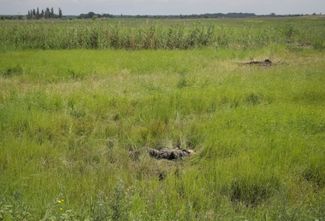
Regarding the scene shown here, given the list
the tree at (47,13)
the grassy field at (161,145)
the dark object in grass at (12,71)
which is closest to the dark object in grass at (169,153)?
the grassy field at (161,145)

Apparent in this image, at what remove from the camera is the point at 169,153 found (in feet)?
25.4

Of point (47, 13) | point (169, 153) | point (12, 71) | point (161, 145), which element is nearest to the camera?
point (169, 153)

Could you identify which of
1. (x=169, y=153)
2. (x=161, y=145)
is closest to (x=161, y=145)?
(x=161, y=145)

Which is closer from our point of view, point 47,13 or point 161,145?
point 161,145

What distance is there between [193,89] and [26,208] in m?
8.31

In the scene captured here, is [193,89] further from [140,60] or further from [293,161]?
[140,60]

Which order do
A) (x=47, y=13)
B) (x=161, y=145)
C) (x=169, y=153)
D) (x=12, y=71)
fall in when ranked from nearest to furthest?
(x=169, y=153), (x=161, y=145), (x=12, y=71), (x=47, y=13)

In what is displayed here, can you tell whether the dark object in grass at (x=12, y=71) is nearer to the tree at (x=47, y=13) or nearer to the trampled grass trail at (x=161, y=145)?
the trampled grass trail at (x=161, y=145)

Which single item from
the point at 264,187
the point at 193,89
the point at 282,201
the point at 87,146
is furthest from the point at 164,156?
the point at 193,89

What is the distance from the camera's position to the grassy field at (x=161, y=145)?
17.6 feet

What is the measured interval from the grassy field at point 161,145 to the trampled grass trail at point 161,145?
0.09ft

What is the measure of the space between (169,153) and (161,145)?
1.99ft

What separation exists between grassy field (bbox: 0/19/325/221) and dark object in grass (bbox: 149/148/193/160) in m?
0.19

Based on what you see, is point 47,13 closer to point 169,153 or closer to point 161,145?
point 161,145
